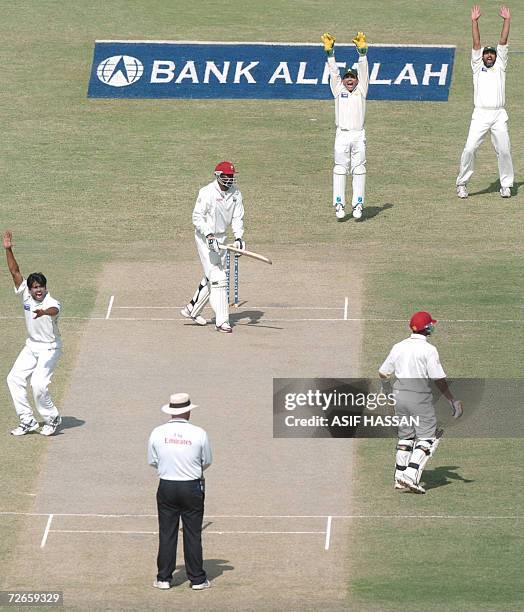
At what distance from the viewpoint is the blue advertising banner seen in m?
34.5

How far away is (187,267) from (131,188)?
4.08 m

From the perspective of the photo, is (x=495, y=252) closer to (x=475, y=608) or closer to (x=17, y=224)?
(x=17, y=224)

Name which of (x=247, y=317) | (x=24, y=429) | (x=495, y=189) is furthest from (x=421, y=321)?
(x=495, y=189)

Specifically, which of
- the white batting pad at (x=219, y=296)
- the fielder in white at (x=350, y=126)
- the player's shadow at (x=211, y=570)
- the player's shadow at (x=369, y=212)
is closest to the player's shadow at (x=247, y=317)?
the white batting pad at (x=219, y=296)

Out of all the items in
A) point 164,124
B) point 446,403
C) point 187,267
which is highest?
point 164,124

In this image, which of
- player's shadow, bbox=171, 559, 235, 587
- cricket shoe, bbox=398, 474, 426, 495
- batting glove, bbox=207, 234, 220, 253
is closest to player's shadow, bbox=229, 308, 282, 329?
batting glove, bbox=207, 234, 220, 253

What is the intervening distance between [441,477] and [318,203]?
1093cm

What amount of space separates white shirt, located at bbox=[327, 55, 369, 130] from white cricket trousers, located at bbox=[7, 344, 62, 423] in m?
9.06

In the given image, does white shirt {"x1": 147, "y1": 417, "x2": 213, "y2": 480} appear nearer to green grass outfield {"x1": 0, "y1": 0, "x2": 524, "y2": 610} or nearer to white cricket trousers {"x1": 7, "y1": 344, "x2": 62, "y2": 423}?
green grass outfield {"x1": 0, "y1": 0, "x2": 524, "y2": 610}

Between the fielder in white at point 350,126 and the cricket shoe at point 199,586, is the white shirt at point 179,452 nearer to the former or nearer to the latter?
the cricket shoe at point 199,586

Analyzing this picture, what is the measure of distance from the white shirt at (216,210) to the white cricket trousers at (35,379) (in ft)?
14.6

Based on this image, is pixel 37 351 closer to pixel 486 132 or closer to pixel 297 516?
pixel 297 516

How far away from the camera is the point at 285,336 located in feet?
79.0

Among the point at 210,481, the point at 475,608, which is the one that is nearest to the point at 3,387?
the point at 210,481
